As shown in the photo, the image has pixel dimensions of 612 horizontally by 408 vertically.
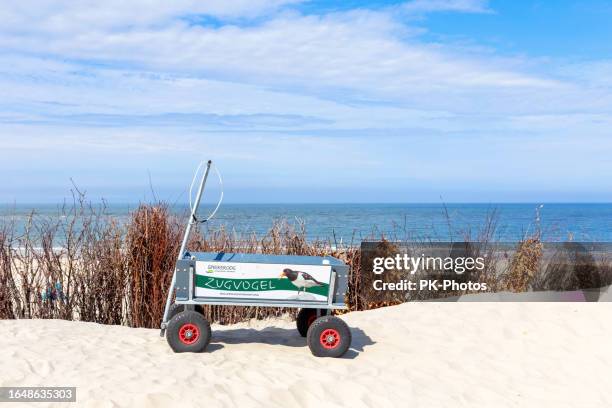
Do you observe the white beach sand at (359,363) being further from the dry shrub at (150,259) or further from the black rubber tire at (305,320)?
the dry shrub at (150,259)

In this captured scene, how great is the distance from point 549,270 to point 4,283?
7244 mm

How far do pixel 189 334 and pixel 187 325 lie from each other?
0.09 meters

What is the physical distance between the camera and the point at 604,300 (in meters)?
9.35

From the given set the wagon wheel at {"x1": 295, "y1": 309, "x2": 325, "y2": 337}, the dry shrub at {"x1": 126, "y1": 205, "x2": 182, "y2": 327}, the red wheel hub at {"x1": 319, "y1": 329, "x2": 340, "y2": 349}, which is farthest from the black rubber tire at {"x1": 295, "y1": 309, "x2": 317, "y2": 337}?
the dry shrub at {"x1": 126, "y1": 205, "x2": 182, "y2": 327}

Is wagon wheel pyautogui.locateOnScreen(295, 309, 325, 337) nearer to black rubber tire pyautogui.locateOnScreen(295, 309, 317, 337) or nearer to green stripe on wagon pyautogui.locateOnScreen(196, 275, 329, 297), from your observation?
→ black rubber tire pyautogui.locateOnScreen(295, 309, 317, 337)

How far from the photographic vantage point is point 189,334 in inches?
232

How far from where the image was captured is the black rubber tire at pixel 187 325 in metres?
5.86

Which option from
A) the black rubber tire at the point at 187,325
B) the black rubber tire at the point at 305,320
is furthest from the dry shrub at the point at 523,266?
the black rubber tire at the point at 187,325

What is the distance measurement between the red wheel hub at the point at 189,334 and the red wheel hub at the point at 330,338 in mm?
1096

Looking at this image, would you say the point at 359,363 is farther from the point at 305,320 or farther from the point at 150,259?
the point at 150,259

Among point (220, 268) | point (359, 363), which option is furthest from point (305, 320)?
point (220, 268)

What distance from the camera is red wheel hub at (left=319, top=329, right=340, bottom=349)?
19.6ft

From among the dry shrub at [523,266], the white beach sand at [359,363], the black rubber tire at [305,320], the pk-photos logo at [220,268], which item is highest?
the pk-photos logo at [220,268]

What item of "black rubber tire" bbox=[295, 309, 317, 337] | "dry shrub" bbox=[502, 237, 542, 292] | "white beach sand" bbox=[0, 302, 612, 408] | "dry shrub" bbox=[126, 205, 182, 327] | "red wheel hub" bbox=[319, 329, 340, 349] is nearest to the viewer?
"white beach sand" bbox=[0, 302, 612, 408]
